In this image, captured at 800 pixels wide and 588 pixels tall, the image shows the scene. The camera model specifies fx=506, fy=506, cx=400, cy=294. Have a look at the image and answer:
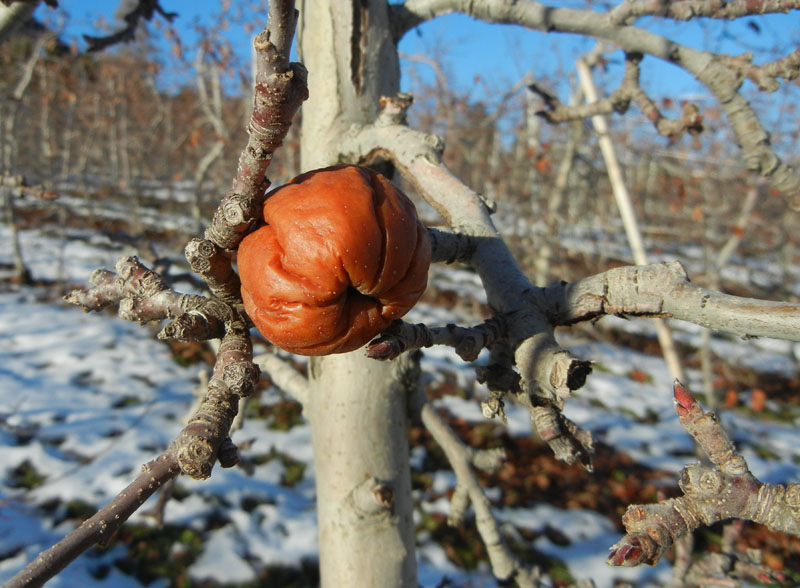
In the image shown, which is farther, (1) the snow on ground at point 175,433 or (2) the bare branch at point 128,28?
(1) the snow on ground at point 175,433

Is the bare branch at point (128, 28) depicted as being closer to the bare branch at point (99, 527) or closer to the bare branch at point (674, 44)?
the bare branch at point (674, 44)

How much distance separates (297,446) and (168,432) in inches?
47.2

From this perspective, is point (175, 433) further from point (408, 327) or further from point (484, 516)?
point (408, 327)

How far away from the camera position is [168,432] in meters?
4.72

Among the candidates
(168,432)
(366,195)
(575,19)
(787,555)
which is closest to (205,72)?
(168,432)

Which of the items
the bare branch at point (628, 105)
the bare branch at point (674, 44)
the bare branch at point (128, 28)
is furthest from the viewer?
the bare branch at point (128, 28)

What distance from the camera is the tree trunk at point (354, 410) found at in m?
1.44

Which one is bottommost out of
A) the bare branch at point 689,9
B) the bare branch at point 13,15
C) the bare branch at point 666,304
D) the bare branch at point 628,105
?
the bare branch at point 666,304

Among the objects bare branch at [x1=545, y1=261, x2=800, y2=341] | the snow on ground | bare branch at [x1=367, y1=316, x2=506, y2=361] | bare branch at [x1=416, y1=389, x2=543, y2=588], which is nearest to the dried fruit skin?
bare branch at [x1=367, y1=316, x2=506, y2=361]

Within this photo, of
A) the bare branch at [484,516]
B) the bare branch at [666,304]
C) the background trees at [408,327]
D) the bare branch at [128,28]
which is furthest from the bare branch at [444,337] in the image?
the bare branch at [128,28]

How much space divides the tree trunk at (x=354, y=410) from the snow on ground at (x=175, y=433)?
1.08 metres

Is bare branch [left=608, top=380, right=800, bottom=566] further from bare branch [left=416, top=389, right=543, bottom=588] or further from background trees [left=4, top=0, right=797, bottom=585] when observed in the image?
bare branch [left=416, top=389, right=543, bottom=588]

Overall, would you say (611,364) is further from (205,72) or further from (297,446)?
(205,72)

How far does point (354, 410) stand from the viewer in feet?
4.86
